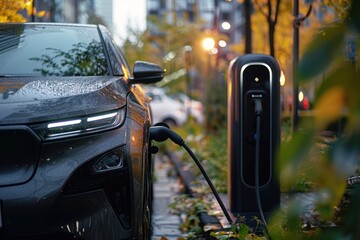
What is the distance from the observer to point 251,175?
5.76 m

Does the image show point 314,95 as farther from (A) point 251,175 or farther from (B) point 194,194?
(B) point 194,194

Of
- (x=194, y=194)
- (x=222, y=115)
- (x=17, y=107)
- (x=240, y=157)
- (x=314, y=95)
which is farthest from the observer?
(x=222, y=115)

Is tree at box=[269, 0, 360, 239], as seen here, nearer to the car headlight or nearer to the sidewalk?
the car headlight

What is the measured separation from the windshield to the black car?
17.8 inches

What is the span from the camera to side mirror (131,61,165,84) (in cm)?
446

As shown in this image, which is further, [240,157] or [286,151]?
[240,157]

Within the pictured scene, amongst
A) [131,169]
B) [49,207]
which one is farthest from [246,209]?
[49,207]

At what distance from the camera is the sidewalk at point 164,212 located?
20.4 ft

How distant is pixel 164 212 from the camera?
7.70 m

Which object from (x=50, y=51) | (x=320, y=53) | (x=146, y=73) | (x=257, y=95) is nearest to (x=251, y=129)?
(x=257, y=95)

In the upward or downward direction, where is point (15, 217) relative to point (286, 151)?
downward

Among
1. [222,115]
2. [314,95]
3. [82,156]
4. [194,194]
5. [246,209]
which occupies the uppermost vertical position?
[314,95]

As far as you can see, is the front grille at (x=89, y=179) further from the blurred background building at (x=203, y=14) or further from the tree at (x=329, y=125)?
the blurred background building at (x=203, y=14)

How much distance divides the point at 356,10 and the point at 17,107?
7.86 ft
